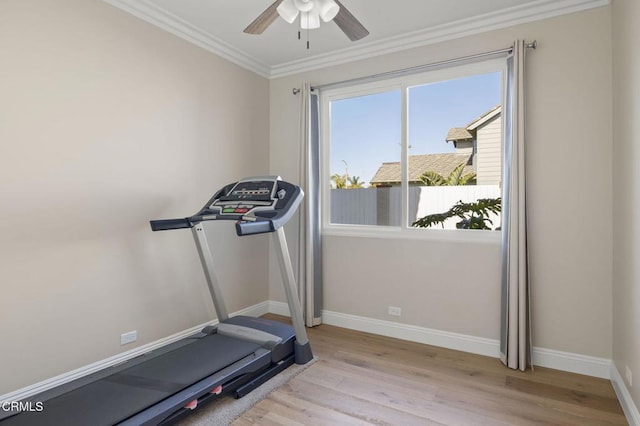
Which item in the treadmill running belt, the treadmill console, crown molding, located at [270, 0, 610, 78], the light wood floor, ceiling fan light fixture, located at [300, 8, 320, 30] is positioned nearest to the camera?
the treadmill running belt

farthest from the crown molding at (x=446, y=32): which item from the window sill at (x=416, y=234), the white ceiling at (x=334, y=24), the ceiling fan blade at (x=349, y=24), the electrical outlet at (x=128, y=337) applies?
the electrical outlet at (x=128, y=337)

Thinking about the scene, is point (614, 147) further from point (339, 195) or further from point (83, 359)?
point (83, 359)

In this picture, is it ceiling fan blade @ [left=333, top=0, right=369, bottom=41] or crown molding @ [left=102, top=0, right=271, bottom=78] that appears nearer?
ceiling fan blade @ [left=333, top=0, right=369, bottom=41]

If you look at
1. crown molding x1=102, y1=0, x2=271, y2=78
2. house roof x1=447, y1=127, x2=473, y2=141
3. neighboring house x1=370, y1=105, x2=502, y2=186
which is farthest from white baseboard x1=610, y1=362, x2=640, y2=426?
crown molding x1=102, y1=0, x2=271, y2=78

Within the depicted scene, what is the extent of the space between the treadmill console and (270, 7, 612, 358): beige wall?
139 cm

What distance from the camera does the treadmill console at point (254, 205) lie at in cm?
258

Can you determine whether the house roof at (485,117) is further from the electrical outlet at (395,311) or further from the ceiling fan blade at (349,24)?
the electrical outlet at (395,311)

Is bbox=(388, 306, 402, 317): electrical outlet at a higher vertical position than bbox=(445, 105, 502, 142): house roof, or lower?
lower

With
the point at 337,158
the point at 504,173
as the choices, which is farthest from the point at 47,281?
the point at 504,173

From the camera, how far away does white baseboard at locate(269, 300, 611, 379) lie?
8.78 feet

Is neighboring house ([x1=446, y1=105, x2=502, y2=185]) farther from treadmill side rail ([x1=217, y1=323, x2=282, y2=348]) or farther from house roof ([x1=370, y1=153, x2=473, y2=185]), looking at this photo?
treadmill side rail ([x1=217, y1=323, x2=282, y2=348])

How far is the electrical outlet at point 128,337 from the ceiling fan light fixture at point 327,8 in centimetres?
262

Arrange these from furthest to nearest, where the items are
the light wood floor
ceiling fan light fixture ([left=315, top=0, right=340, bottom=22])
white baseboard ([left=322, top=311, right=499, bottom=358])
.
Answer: white baseboard ([left=322, top=311, right=499, bottom=358]) < the light wood floor < ceiling fan light fixture ([left=315, top=0, right=340, bottom=22])

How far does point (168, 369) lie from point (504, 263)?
2.57 metres
